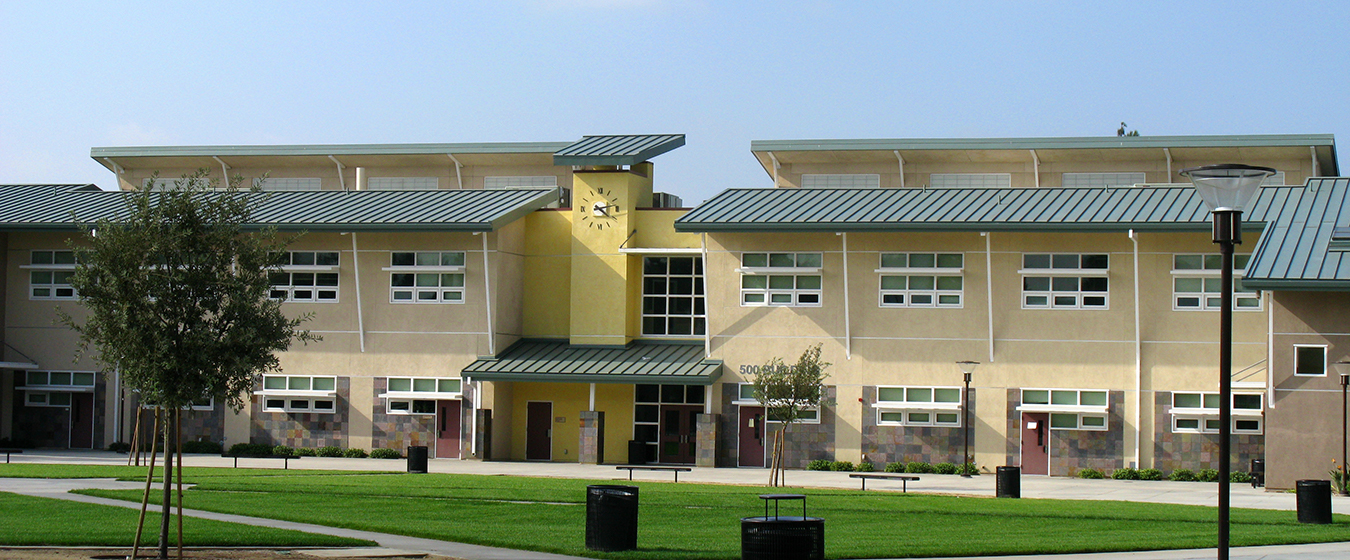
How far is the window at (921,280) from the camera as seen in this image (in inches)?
1503

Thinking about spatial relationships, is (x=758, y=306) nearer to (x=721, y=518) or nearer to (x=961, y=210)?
(x=961, y=210)

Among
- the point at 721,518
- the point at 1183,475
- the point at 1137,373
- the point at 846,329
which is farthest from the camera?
the point at 846,329

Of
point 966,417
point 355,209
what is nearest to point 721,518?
point 966,417

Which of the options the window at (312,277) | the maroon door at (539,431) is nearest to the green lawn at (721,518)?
the maroon door at (539,431)

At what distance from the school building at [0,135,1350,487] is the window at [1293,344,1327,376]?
620mm

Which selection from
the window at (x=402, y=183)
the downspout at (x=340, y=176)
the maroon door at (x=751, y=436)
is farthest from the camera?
the window at (x=402, y=183)

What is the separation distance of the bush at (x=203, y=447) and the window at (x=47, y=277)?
6.35m

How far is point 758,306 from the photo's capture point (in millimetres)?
39781

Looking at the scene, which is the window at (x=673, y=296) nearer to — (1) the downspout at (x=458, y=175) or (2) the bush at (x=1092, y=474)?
(1) the downspout at (x=458, y=175)

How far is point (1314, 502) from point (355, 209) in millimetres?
28931

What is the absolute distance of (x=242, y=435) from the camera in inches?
1678

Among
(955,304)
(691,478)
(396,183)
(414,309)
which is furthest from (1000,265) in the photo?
(396,183)

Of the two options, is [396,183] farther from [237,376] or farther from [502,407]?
[237,376]

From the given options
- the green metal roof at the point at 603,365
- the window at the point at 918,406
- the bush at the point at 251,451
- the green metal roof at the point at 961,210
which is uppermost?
the green metal roof at the point at 961,210
